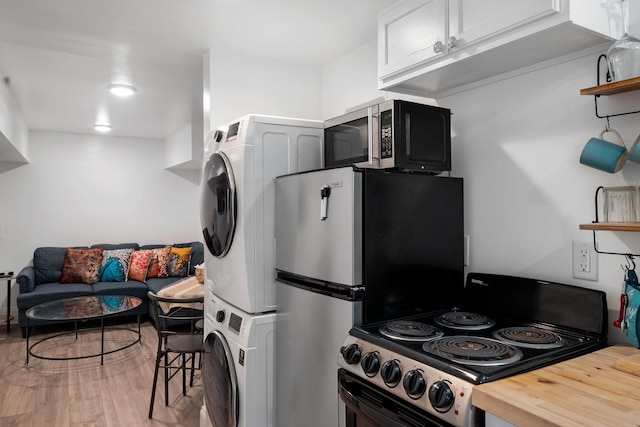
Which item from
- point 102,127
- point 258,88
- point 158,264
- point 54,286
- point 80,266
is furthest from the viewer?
point 158,264

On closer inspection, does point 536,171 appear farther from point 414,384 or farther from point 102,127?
point 102,127

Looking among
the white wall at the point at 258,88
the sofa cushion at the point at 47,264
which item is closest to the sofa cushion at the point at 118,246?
the sofa cushion at the point at 47,264

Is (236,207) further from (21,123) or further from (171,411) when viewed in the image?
(21,123)

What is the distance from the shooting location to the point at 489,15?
1498 mm

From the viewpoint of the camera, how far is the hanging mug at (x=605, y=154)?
1.44m

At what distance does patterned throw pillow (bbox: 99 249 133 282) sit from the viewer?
19.1 ft

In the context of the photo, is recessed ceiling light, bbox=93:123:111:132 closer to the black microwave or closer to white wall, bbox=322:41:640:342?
the black microwave

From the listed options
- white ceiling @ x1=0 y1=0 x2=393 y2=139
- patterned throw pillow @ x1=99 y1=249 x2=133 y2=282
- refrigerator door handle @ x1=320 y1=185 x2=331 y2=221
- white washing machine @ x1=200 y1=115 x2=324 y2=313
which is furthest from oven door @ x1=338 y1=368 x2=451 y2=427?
patterned throw pillow @ x1=99 y1=249 x2=133 y2=282

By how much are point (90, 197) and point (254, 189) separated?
5032mm

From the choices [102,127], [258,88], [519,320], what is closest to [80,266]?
[102,127]

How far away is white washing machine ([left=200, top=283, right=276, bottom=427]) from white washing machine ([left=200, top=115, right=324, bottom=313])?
8 cm

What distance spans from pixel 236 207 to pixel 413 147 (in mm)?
882

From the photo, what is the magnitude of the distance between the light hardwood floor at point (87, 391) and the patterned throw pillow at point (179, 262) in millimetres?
1498

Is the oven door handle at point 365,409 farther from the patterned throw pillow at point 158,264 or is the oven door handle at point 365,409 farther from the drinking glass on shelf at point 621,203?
the patterned throw pillow at point 158,264
